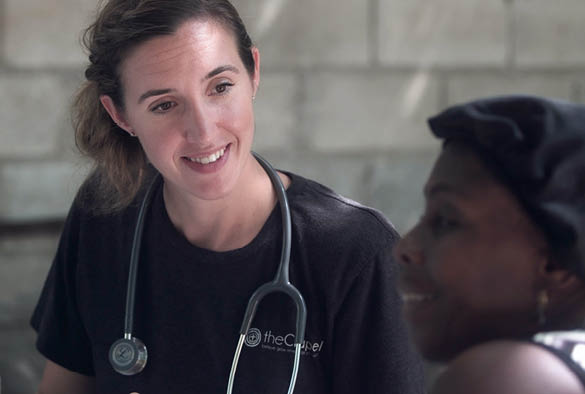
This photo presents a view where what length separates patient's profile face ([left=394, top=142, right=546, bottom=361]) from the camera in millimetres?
998

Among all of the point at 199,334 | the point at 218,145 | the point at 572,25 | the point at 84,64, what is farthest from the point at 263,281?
the point at 572,25

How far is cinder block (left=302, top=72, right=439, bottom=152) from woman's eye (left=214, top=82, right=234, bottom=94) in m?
1.41

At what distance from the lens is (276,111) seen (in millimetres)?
3088

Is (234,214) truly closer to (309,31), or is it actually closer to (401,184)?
(309,31)

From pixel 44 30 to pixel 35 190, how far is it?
1.66 feet

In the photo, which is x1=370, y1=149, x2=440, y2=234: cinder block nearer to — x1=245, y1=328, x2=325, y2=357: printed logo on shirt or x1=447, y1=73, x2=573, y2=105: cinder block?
x1=447, y1=73, x2=573, y2=105: cinder block

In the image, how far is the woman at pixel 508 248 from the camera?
963 mm

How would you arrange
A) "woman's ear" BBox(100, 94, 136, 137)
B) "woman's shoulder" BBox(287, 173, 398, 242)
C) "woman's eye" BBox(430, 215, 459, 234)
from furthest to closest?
"woman's ear" BBox(100, 94, 136, 137), "woman's shoulder" BBox(287, 173, 398, 242), "woman's eye" BBox(430, 215, 459, 234)

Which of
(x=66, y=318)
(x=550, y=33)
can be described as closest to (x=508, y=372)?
(x=66, y=318)

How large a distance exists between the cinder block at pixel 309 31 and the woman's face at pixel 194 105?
1.31 metres

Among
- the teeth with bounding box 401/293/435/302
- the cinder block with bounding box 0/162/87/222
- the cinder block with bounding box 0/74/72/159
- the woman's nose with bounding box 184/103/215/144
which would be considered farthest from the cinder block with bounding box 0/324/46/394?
the teeth with bounding box 401/293/435/302

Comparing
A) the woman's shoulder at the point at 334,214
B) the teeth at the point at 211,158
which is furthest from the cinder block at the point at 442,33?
the teeth at the point at 211,158

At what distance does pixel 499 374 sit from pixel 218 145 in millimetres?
870

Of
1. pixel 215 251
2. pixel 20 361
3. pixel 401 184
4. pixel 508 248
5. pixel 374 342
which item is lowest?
pixel 20 361
